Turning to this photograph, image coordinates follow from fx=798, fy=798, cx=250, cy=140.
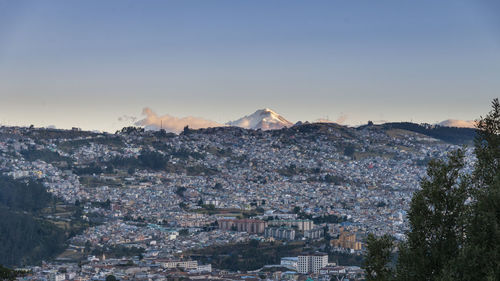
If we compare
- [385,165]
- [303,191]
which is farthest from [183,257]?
[385,165]

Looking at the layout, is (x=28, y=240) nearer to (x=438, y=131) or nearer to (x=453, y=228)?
(x=453, y=228)

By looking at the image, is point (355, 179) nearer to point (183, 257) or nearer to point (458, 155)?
point (183, 257)

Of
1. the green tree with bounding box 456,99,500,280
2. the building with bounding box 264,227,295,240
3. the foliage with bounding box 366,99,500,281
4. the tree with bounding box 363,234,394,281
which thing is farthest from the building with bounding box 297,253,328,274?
the green tree with bounding box 456,99,500,280

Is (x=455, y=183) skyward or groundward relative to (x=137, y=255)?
skyward

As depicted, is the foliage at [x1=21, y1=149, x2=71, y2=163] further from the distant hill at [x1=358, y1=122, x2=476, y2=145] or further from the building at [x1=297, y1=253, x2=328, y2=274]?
the distant hill at [x1=358, y1=122, x2=476, y2=145]

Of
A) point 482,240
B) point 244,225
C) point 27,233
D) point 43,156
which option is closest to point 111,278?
point 27,233
